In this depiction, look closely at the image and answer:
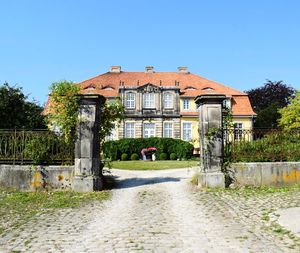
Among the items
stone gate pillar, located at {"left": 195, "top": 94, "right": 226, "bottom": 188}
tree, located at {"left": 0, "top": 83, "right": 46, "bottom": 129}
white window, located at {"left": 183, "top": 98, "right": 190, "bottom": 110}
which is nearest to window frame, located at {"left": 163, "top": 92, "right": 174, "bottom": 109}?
white window, located at {"left": 183, "top": 98, "right": 190, "bottom": 110}

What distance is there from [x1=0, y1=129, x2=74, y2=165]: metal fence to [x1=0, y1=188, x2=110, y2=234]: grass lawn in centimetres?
102

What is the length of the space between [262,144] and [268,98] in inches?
1666

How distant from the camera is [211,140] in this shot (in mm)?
11359

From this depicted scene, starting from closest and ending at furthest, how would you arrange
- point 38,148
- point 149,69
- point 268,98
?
1. point 38,148
2. point 149,69
3. point 268,98

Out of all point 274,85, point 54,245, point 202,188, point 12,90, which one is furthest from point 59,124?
point 274,85

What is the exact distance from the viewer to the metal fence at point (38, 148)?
11461 mm

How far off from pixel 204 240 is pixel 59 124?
6.72 m

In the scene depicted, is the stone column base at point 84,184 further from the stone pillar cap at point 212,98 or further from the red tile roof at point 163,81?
the red tile roof at point 163,81

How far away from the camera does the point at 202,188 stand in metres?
11.1

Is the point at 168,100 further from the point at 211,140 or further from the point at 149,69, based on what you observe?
the point at 211,140

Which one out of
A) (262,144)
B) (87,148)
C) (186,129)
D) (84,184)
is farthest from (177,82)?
(84,184)

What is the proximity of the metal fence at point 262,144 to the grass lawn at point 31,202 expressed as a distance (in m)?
4.16

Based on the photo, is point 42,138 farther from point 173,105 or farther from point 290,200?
point 173,105

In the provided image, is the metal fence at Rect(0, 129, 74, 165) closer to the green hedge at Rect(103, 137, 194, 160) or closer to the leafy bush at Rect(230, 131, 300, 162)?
the leafy bush at Rect(230, 131, 300, 162)
